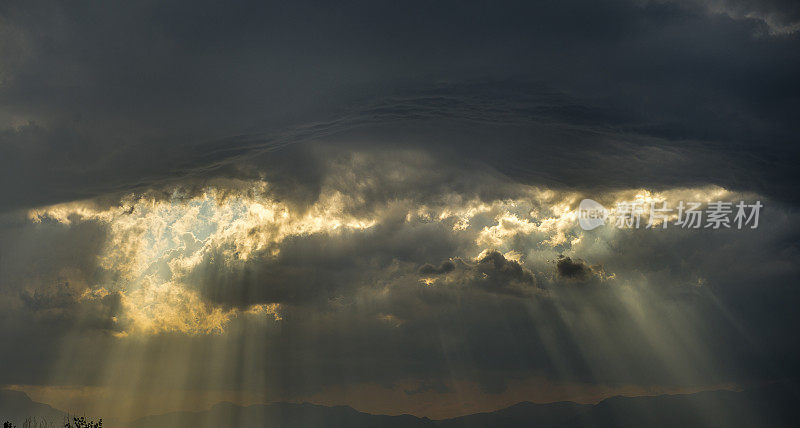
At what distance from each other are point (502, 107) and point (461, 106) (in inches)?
198

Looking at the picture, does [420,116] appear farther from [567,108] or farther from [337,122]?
[567,108]

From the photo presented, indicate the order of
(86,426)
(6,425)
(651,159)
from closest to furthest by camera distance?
(651,159) → (6,425) → (86,426)

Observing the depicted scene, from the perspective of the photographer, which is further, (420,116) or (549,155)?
(549,155)

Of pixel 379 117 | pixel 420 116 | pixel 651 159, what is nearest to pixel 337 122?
pixel 379 117

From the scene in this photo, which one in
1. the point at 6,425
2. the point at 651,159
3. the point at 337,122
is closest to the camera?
the point at 337,122

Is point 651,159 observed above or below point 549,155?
below

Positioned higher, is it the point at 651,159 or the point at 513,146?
the point at 513,146

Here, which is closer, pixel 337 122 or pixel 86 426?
pixel 337 122

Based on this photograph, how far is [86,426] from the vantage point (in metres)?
123

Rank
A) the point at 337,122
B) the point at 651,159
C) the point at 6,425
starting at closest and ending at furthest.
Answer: the point at 337,122, the point at 651,159, the point at 6,425

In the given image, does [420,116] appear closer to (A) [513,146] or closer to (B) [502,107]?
(B) [502,107]


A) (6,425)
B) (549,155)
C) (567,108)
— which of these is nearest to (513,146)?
(549,155)

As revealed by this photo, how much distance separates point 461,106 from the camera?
5744 centimetres

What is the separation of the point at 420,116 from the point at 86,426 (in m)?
124
